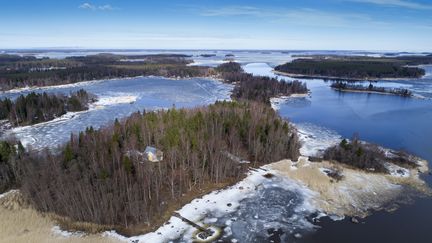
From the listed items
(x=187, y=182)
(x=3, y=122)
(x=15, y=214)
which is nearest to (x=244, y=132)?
(x=187, y=182)

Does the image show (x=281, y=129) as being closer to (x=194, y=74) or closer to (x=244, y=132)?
(x=244, y=132)

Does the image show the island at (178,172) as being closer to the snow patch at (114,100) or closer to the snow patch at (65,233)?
the snow patch at (65,233)

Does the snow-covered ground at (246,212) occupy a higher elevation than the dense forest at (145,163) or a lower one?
lower

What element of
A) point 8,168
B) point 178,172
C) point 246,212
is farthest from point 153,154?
point 8,168

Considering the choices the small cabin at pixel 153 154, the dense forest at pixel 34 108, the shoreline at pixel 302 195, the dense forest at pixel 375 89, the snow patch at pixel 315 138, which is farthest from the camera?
the dense forest at pixel 375 89

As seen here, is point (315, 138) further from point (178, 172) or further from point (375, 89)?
point (375, 89)

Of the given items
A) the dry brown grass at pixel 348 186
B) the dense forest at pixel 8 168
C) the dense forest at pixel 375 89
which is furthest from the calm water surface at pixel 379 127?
the dense forest at pixel 8 168

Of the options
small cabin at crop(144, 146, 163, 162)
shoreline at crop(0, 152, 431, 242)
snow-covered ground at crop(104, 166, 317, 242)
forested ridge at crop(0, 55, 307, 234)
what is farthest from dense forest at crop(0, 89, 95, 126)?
snow-covered ground at crop(104, 166, 317, 242)
